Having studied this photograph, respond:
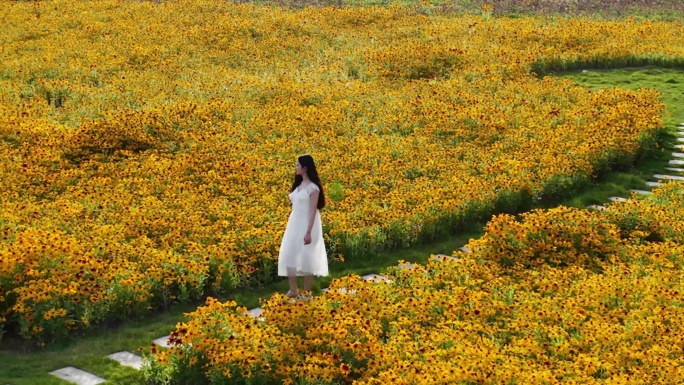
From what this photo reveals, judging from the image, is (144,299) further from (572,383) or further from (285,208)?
(572,383)

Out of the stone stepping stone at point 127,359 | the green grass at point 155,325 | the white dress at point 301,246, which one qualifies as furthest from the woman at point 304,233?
the stone stepping stone at point 127,359

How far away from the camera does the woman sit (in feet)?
31.0

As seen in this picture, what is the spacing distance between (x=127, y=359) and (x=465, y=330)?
12.0 ft

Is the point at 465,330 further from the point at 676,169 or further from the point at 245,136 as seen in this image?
the point at 676,169

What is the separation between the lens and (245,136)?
50.7 feet

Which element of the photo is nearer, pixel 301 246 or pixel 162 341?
pixel 162 341

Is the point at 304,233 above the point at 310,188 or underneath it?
underneath

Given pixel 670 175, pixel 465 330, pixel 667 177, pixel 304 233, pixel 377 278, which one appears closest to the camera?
pixel 465 330

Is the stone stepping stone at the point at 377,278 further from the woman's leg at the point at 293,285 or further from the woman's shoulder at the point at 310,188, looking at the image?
the woman's shoulder at the point at 310,188

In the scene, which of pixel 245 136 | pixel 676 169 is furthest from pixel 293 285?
pixel 676 169

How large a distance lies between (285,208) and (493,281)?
3.65 meters

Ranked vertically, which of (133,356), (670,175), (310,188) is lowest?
(133,356)

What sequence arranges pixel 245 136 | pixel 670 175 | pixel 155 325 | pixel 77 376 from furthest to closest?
A: pixel 245 136 < pixel 670 175 < pixel 155 325 < pixel 77 376

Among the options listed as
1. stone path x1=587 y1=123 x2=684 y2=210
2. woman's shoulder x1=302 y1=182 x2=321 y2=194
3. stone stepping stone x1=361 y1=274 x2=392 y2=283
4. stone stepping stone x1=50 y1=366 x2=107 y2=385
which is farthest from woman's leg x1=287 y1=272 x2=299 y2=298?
stone path x1=587 y1=123 x2=684 y2=210
